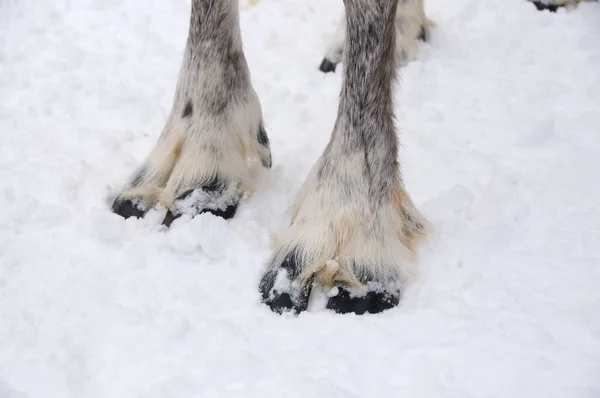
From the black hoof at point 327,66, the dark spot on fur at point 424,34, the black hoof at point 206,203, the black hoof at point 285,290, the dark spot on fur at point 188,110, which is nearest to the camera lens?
the black hoof at point 285,290

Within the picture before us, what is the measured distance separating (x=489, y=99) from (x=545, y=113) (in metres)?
0.27

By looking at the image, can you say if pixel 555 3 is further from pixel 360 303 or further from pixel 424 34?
pixel 360 303

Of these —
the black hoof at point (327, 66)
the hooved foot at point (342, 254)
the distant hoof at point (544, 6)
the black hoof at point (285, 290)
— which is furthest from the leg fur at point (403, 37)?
the black hoof at point (285, 290)

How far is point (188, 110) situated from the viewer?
2.69 meters

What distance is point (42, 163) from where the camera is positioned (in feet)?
9.37

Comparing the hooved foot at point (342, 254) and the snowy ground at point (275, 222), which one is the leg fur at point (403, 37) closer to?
the snowy ground at point (275, 222)

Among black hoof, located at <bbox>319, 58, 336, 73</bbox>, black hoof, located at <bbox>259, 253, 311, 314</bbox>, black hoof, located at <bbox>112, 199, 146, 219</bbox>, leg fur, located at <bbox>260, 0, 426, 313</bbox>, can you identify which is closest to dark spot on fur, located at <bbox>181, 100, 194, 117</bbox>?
black hoof, located at <bbox>112, 199, 146, 219</bbox>

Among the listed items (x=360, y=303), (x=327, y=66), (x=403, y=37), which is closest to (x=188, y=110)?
(x=360, y=303)

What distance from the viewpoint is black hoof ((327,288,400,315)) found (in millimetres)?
2199

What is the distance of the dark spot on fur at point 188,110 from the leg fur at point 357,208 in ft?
1.92

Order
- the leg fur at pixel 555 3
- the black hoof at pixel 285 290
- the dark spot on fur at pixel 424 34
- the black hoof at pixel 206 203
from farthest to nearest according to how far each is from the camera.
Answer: the leg fur at pixel 555 3, the dark spot on fur at pixel 424 34, the black hoof at pixel 206 203, the black hoof at pixel 285 290

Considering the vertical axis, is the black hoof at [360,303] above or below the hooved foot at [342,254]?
below

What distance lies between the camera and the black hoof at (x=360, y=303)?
2.20 meters

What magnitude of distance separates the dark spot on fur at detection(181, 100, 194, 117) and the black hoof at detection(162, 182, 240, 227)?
29 cm
